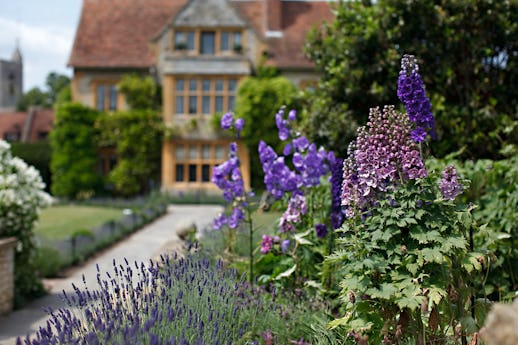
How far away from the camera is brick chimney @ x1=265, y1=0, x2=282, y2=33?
27391 mm

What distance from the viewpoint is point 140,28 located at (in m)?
27.6

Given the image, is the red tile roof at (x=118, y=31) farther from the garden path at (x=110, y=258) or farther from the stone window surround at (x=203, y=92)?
the garden path at (x=110, y=258)

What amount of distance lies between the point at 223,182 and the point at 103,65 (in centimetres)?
2138

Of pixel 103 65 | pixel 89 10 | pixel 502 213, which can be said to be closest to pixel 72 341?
pixel 502 213

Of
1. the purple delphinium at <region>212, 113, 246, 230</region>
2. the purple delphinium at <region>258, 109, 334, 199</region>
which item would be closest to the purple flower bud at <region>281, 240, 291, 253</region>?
the purple delphinium at <region>258, 109, 334, 199</region>

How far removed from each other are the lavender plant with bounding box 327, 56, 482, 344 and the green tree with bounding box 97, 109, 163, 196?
22.1 meters

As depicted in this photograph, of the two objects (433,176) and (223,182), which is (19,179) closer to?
(223,182)

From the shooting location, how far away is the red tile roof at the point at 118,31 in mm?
26203

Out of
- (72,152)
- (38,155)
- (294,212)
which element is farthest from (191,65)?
(294,212)

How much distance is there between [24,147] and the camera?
28.6m

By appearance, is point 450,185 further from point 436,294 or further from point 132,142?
point 132,142

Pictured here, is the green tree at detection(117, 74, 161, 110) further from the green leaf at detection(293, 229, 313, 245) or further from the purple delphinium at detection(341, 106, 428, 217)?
the purple delphinium at detection(341, 106, 428, 217)

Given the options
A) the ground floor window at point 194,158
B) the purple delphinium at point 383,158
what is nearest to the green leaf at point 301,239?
the purple delphinium at point 383,158

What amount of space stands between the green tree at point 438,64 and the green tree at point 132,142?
15.7 m
